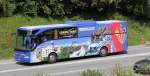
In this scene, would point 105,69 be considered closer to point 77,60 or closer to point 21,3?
point 77,60

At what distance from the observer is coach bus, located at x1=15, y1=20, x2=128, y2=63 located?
96.0 ft

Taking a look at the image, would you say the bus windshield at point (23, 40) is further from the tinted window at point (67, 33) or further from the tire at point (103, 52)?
the tire at point (103, 52)

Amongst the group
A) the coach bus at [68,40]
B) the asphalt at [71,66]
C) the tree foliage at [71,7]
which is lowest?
the asphalt at [71,66]

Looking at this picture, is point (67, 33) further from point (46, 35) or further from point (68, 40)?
point (46, 35)

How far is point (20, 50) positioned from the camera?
29.6m

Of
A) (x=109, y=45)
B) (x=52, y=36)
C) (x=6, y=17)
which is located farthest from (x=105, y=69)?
(x=6, y=17)

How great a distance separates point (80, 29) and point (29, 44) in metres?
4.20

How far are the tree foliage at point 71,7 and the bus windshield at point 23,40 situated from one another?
7.20 metres

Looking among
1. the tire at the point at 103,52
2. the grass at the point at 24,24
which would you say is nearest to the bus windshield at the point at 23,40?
the grass at the point at 24,24

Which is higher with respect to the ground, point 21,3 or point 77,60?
point 21,3

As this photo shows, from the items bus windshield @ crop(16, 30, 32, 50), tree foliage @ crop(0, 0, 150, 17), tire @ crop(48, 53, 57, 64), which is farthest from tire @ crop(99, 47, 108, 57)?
tree foliage @ crop(0, 0, 150, 17)

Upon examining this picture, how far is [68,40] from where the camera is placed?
31.0 meters

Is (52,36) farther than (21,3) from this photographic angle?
No

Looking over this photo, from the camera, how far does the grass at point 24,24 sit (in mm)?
33800
